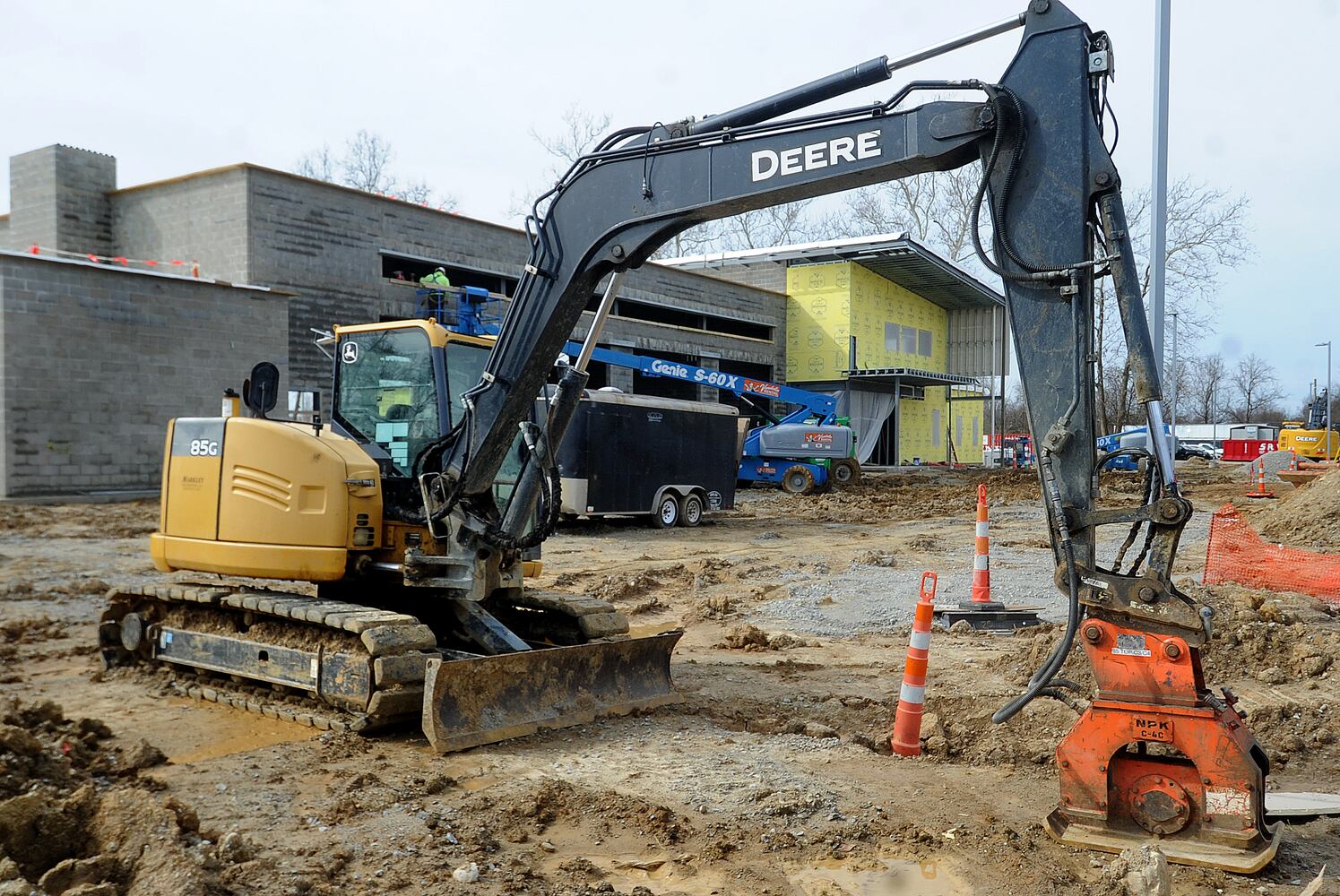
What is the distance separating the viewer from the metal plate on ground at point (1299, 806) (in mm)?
4824

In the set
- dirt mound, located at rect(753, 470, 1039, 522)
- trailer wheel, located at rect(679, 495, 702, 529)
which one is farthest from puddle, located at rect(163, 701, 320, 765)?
dirt mound, located at rect(753, 470, 1039, 522)

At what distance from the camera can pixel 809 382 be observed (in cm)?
4025

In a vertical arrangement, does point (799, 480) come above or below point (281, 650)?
above

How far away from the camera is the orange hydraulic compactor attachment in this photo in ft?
14.0

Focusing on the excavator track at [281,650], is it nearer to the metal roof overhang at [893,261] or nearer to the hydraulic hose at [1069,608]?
the hydraulic hose at [1069,608]

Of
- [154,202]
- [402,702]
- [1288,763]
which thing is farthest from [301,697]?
[154,202]

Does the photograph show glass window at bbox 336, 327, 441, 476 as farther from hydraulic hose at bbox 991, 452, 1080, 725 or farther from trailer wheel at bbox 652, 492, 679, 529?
trailer wheel at bbox 652, 492, 679, 529

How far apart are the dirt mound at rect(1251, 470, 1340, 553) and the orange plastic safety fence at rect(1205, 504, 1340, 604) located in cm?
220

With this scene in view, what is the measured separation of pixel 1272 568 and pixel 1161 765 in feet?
28.6

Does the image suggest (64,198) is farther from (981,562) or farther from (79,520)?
(981,562)

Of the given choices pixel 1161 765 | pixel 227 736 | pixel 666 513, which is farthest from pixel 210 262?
pixel 1161 765

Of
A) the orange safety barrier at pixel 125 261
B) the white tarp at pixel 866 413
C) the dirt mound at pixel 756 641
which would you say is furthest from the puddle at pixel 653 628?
the white tarp at pixel 866 413

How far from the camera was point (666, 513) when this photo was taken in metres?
18.8

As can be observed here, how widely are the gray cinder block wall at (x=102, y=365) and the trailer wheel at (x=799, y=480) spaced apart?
40.6ft
